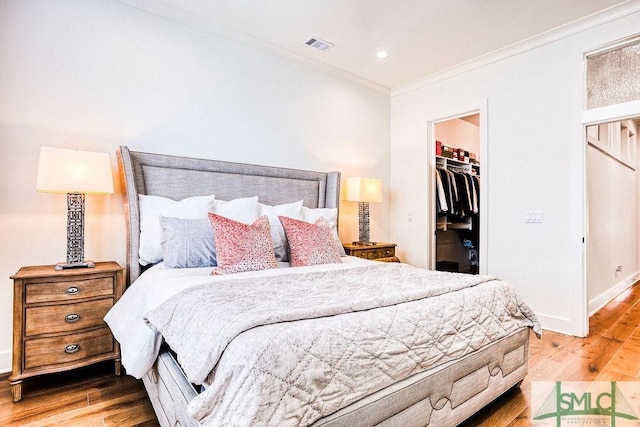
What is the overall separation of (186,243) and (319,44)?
7.54 feet

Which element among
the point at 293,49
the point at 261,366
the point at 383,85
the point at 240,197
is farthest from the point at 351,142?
the point at 261,366

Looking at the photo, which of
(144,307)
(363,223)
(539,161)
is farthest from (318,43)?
(144,307)

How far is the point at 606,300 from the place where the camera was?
13.4 ft

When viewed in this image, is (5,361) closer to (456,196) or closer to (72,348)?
(72,348)

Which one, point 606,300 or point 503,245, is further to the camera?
point 606,300

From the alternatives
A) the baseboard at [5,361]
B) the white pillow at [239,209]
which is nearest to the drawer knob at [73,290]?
the baseboard at [5,361]

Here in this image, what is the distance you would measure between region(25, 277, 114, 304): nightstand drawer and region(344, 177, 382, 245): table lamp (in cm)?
241

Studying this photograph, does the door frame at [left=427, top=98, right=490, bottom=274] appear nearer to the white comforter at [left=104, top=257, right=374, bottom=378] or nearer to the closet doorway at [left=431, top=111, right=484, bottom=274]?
the closet doorway at [left=431, top=111, right=484, bottom=274]

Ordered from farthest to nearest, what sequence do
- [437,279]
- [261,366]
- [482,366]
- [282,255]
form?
[282,255] < [437,279] < [482,366] < [261,366]

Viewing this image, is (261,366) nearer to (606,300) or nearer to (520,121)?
(520,121)

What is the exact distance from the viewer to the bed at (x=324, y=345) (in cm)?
102

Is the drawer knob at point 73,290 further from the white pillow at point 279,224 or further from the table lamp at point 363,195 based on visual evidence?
the table lamp at point 363,195

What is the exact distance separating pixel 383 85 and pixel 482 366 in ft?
11.8

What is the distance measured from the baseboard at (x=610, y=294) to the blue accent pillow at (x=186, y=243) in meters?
3.83
